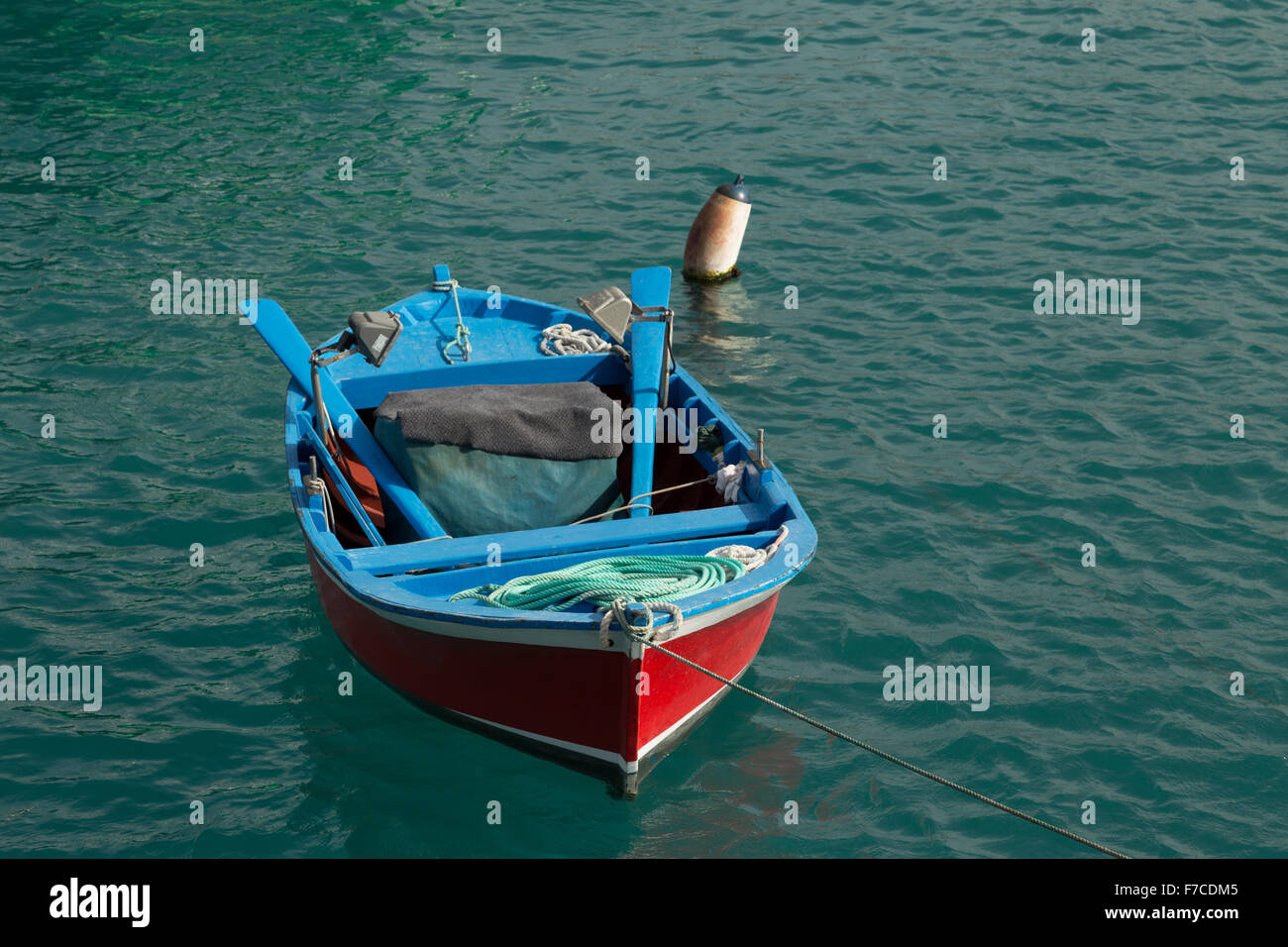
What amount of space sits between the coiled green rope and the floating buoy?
7.11 meters

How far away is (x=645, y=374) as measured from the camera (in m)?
10.1

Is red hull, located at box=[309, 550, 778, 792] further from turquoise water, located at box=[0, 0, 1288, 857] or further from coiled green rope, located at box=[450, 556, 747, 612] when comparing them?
turquoise water, located at box=[0, 0, 1288, 857]

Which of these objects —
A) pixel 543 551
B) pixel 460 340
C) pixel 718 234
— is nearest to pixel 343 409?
pixel 460 340

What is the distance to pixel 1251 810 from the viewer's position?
27.6 ft

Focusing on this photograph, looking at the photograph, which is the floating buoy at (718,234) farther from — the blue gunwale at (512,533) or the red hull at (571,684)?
the red hull at (571,684)

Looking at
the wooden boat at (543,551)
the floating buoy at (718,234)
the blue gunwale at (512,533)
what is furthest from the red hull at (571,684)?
the floating buoy at (718,234)

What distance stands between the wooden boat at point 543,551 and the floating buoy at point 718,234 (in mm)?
4005

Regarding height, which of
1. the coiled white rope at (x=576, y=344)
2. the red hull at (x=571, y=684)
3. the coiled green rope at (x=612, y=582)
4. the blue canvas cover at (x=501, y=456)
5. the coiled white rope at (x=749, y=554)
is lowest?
the red hull at (x=571, y=684)

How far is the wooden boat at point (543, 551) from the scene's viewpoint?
7863 mm

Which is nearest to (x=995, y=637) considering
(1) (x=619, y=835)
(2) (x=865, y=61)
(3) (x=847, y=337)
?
(1) (x=619, y=835)

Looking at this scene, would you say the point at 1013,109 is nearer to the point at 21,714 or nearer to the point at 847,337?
the point at 847,337

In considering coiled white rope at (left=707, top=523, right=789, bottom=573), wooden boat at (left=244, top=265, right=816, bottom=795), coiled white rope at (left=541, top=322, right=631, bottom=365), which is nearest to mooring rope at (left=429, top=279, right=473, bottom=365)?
wooden boat at (left=244, top=265, right=816, bottom=795)

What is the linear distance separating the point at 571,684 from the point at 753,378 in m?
5.87

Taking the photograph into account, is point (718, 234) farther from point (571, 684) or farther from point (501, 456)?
point (571, 684)
